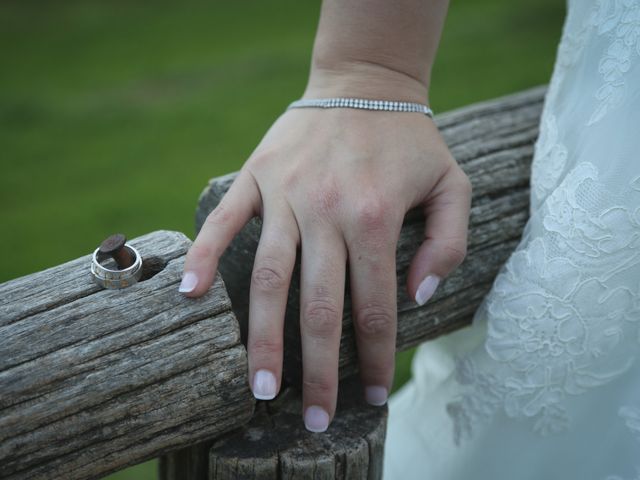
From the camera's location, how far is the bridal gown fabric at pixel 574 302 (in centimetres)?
137

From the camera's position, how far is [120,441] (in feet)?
3.73

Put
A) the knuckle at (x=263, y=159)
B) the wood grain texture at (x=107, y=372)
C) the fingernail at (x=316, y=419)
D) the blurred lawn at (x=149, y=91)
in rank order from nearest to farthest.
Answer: the wood grain texture at (x=107, y=372) → the fingernail at (x=316, y=419) → the knuckle at (x=263, y=159) → the blurred lawn at (x=149, y=91)

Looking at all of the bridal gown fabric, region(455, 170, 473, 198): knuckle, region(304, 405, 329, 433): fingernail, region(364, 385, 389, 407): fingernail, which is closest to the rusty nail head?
region(304, 405, 329, 433): fingernail

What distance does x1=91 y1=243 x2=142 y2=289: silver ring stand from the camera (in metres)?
1.20

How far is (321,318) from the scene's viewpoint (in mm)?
1251

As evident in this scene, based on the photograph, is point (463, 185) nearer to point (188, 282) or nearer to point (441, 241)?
point (441, 241)

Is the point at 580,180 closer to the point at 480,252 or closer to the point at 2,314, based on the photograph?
the point at 480,252

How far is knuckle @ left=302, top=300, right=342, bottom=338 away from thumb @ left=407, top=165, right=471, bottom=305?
0.23 meters

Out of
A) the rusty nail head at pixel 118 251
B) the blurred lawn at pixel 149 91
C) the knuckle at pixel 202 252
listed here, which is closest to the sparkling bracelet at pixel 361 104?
the knuckle at pixel 202 252

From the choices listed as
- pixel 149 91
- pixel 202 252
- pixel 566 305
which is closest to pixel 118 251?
pixel 202 252

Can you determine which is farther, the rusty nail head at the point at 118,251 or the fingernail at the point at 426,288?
the fingernail at the point at 426,288

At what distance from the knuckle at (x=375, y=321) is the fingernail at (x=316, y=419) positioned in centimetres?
17

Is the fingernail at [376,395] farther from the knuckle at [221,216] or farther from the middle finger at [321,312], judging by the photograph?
the knuckle at [221,216]

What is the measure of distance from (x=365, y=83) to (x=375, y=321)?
0.55 metres
